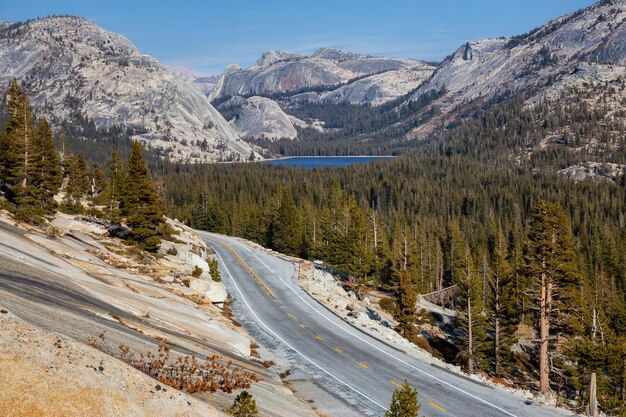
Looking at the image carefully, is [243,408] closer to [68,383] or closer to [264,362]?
[68,383]

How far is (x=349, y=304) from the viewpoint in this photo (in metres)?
57.6

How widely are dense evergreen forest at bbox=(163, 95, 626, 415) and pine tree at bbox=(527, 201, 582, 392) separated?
0.34 ft

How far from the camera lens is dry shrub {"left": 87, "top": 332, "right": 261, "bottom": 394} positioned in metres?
15.9

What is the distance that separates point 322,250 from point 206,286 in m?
57.2

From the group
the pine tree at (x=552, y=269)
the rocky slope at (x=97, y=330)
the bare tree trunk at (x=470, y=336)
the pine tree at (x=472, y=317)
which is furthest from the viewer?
the pine tree at (x=472, y=317)

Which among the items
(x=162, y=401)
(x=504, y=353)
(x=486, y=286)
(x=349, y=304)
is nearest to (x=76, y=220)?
(x=349, y=304)

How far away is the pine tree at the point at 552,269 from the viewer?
39.7 m

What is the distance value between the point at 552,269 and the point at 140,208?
134 feet

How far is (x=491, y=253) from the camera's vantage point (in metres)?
114

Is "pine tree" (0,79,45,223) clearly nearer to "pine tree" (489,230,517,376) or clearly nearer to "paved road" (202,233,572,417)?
"paved road" (202,233,572,417)

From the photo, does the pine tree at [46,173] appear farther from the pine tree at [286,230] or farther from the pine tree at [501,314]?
the pine tree at [501,314]

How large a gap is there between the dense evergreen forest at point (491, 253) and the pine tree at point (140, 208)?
28816 mm

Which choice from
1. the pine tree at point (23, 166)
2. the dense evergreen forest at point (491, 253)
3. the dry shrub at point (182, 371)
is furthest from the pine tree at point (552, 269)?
the pine tree at point (23, 166)

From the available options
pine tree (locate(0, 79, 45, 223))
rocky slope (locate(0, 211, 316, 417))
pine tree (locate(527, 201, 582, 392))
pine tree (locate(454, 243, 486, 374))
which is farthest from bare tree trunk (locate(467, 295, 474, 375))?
pine tree (locate(0, 79, 45, 223))
